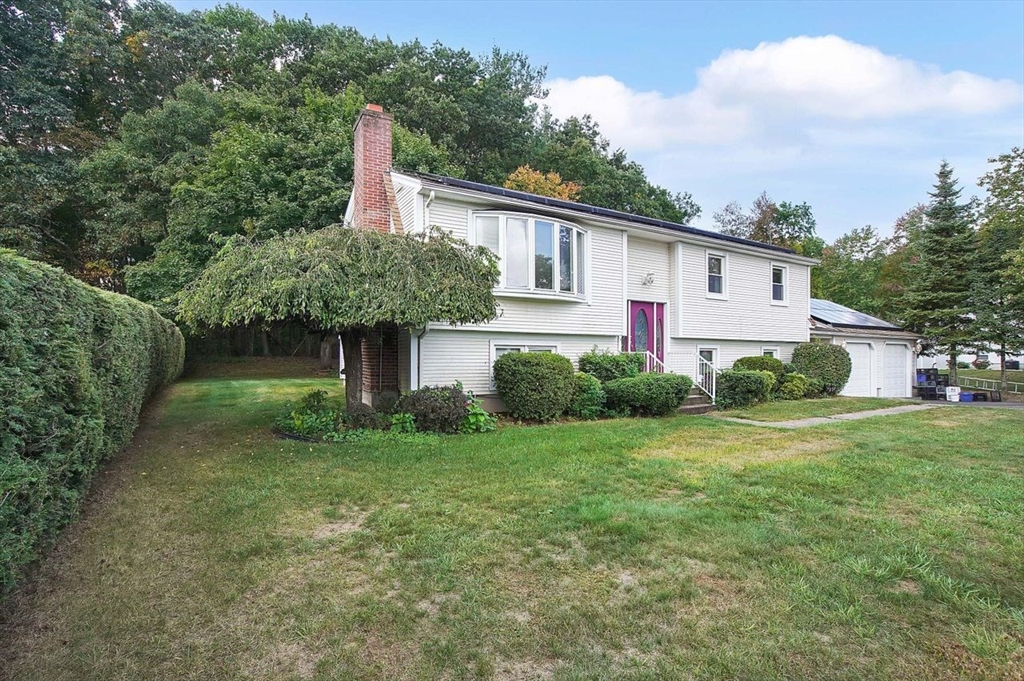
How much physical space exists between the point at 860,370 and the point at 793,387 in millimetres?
6621

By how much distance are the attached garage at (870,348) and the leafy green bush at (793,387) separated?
396 centimetres

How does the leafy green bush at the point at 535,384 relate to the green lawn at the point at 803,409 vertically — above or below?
above

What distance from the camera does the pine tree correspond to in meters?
22.2

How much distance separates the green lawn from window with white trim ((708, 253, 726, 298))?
3808mm

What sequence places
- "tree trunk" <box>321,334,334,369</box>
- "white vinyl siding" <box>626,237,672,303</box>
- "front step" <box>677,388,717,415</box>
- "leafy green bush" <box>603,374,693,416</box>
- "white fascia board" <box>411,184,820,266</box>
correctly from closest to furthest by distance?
"white fascia board" <box>411,184,820,266</box> → "leafy green bush" <box>603,374,693,416</box> → "front step" <box>677,388,717,415</box> → "white vinyl siding" <box>626,237,672,303</box> → "tree trunk" <box>321,334,334,369</box>

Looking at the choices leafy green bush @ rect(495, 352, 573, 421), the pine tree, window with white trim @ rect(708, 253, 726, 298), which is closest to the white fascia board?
window with white trim @ rect(708, 253, 726, 298)

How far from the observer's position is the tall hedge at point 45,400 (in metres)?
3.08

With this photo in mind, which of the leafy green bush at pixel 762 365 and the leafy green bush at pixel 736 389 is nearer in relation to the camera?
the leafy green bush at pixel 736 389

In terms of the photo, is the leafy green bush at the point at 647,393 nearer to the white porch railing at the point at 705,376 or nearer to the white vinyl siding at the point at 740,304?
the white porch railing at the point at 705,376

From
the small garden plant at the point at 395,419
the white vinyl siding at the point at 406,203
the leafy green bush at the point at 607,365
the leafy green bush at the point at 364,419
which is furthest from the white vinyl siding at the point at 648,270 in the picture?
the leafy green bush at the point at 364,419

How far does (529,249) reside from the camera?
11805mm

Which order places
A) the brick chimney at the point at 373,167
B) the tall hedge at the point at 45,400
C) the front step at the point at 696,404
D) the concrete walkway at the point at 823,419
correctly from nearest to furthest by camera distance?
the tall hedge at the point at 45,400 < the concrete walkway at the point at 823,419 < the brick chimney at the point at 373,167 < the front step at the point at 696,404

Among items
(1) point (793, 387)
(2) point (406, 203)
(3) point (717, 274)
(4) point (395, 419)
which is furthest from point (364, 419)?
(1) point (793, 387)

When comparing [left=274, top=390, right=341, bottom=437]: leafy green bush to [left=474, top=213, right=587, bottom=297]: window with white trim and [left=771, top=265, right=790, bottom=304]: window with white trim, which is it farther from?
[left=771, top=265, right=790, bottom=304]: window with white trim
